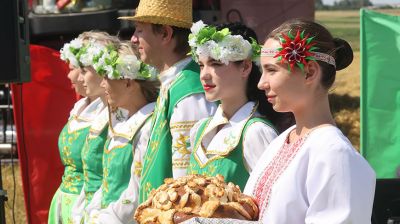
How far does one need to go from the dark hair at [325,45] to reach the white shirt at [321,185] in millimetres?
186

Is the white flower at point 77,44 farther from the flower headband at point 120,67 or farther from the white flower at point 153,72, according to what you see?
the white flower at point 153,72

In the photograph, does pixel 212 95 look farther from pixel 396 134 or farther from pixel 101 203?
pixel 396 134

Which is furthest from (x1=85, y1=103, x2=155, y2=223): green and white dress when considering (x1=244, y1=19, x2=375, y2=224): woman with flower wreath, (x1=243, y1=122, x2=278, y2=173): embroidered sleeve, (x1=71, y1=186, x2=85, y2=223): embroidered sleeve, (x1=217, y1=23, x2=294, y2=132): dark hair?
(x1=244, y1=19, x2=375, y2=224): woman with flower wreath

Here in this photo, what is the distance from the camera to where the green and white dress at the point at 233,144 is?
3.45 metres

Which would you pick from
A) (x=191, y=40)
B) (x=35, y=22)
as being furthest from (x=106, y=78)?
(x=35, y=22)

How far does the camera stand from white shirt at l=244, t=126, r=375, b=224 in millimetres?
2475

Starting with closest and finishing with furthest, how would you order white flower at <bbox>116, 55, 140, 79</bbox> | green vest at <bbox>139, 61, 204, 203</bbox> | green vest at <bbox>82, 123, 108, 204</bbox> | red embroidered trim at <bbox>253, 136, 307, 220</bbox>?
red embroidered trim at <bbox>253, 136, 307, 220</bbox> → green vest at <bbox>139, 61, 204, 203</bbox> → white flower at <bbox>116, 55, 140, 79</bbox> → green vest at <bbox>82, 123, 108, 204</bbox>

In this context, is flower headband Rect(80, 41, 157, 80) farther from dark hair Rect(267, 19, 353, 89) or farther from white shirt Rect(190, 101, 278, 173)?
dark hair Rect(267, 19, 353, 89)

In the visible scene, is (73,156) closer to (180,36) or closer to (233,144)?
(180,36)

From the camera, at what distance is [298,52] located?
266 centimetres

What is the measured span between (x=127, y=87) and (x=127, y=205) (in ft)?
2.03

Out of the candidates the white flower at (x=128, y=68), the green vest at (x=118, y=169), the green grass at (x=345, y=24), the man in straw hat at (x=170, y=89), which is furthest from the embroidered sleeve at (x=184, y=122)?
the green grass at (x=345, y=24)

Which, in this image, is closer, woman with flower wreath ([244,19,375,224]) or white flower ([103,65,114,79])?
woman with flower wreath ([244,19,375,224])

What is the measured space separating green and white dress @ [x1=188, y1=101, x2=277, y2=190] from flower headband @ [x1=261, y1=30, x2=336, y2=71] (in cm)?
74
